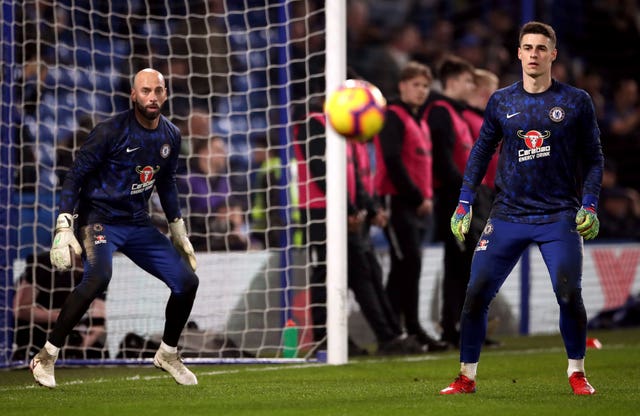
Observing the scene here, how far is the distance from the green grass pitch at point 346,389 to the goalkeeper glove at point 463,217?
0.96 metres

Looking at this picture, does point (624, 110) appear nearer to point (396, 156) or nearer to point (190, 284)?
point (396, 156)

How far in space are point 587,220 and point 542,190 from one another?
0.34 meters

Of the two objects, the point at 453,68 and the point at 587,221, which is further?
the point at 453,68

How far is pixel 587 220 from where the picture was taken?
661cm

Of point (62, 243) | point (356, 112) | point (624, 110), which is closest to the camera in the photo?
point (356, 112)

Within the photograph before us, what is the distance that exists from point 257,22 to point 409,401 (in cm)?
655

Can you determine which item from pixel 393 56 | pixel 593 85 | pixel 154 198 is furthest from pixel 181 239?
pixel 593 85

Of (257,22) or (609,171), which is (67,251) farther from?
(609,171)

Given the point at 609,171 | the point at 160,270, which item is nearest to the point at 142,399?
the point at 160,270

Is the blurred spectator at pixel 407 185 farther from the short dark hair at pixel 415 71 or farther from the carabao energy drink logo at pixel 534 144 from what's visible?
the carabao energy drink logo at pixel 534 144

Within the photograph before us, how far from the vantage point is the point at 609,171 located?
15.1 meters

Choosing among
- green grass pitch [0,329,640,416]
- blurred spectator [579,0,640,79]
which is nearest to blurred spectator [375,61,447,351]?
green grass pitch [0,329,640,416]

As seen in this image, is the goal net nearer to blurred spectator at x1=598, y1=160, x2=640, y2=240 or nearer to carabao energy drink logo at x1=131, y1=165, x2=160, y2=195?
carabao energy drink logo at x1=131, y1=165, x2=160, y2=195

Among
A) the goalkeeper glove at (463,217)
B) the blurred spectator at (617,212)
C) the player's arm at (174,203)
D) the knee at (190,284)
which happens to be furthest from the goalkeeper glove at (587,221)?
the blurred spectator at (617,212)
